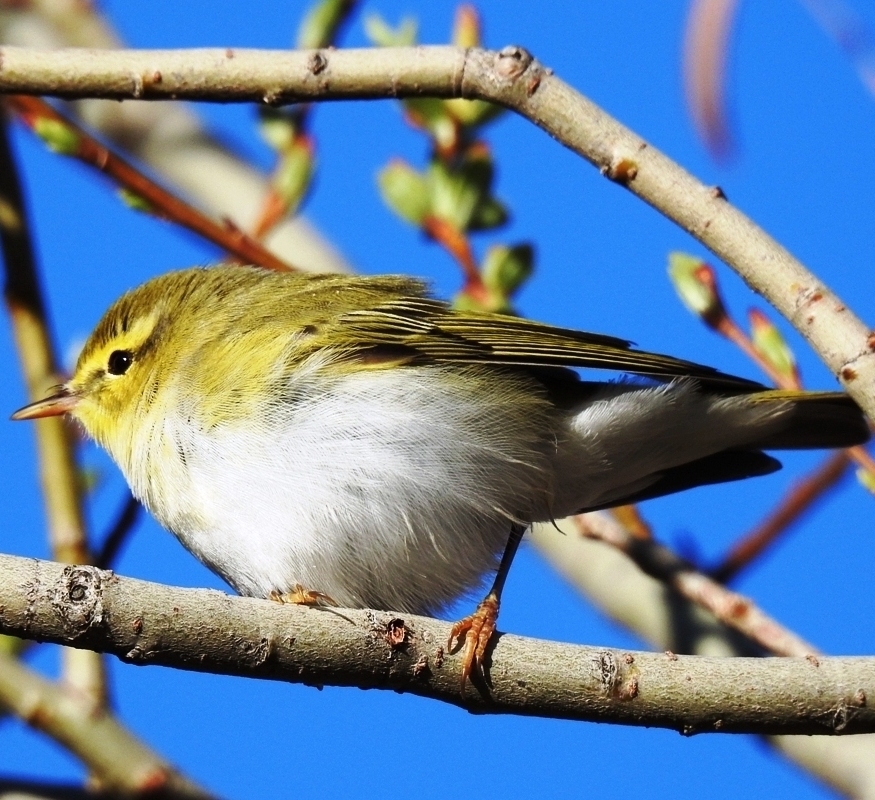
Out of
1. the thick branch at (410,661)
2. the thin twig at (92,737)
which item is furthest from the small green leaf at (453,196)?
the thin twig at (92,737)

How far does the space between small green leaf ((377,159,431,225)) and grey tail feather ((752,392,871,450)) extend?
129 cm

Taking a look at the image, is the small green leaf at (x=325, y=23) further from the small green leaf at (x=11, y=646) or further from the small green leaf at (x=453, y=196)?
the small green leaf at (x=11, y=646)

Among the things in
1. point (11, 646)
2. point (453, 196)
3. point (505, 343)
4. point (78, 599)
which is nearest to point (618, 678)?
point (78, 599)

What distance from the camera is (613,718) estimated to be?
2.47m

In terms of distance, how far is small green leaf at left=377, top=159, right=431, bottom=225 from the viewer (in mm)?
3969

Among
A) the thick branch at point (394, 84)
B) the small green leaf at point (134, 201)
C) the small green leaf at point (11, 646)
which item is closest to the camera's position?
the thick branch at point (394, 84)

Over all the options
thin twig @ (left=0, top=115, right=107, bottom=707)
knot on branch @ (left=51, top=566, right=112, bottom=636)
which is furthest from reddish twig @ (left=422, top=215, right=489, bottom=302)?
knot on branch @ (left=51, top=566, right=112, bottom=636)

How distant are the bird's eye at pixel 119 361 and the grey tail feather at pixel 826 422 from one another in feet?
7.19

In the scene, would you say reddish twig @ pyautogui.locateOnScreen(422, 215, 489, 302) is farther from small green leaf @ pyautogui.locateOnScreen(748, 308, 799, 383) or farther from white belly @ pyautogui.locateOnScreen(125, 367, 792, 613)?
small green leaf @ pyautogui.locateOnScreen(748, 308, 799, 383)

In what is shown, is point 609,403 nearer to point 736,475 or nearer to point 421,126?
point 736,475

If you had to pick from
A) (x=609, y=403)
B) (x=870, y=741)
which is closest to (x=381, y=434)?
(x=609, y=403)

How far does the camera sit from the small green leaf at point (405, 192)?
3.97m

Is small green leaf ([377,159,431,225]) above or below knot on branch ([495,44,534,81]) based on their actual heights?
above

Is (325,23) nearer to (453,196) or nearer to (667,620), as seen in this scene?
(453,196)
